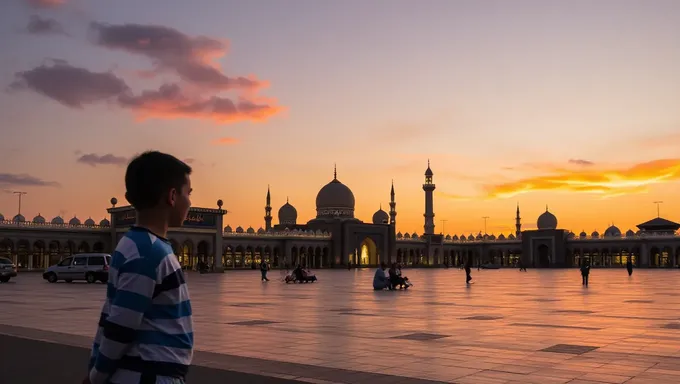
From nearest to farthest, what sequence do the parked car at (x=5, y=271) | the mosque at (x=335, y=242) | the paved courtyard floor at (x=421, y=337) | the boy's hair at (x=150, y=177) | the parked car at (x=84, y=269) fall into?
the boy's hair at (x=150, y=177) → the paved courtyard floor at (x=421, y=337) → the parked car at (x=84, y=269) → the parked car at (x=5, y=271) → the mosque at (x=335, y=242)

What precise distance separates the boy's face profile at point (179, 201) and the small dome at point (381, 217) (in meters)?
112

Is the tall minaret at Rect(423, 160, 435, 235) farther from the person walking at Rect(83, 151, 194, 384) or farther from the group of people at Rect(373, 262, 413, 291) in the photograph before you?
the person walking at Rect(83, 151, 194, 384)

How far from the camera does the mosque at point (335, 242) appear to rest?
219 feet

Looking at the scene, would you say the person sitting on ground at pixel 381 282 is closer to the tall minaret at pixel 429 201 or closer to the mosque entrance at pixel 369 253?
the mosque entrance at pixel 369 253

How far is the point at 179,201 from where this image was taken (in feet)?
11.8

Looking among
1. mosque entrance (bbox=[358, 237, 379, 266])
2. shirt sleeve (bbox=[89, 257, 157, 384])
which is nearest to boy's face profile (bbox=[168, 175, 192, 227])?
shirt sleeve (bbox=[89, 257, 157, 384])

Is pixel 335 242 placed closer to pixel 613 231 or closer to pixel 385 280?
pixel 613 231

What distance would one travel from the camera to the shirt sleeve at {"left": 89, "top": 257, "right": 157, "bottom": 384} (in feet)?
10.4

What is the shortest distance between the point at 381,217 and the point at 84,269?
265 feet

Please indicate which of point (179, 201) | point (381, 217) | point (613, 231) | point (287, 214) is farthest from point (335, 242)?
point (179, 201)

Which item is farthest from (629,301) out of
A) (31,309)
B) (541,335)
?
(31,309)

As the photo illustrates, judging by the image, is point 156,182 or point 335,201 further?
point 335,201

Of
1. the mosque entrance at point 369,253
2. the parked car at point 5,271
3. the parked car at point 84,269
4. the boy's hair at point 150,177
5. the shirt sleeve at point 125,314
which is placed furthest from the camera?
the mosque entrance at point 369,253

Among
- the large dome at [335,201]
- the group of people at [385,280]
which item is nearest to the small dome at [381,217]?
the large dome at [335,201]
